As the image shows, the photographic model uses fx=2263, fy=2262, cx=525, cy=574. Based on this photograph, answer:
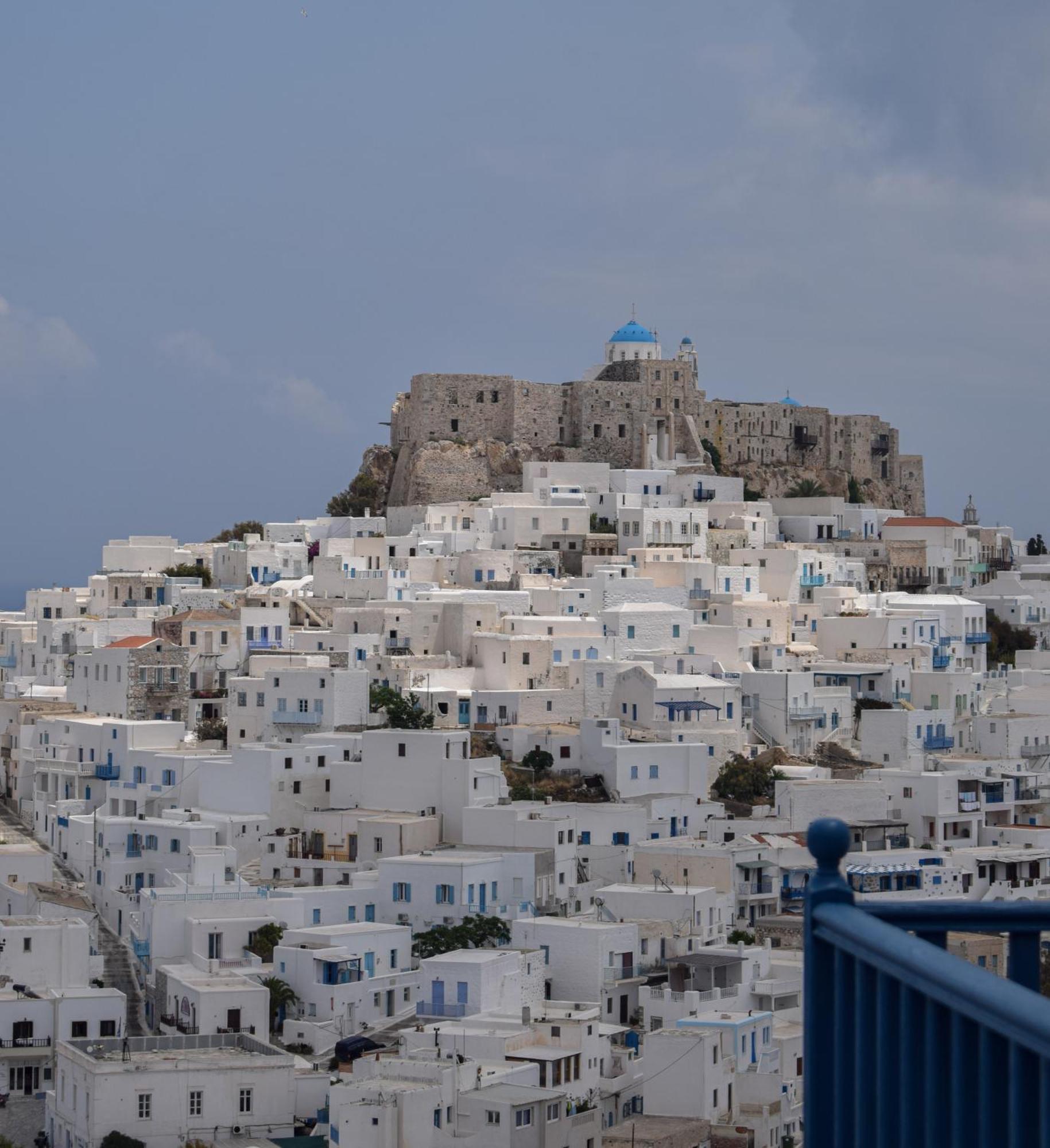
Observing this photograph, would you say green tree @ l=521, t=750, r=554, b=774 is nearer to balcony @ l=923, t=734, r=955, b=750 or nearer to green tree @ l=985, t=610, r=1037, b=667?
balcony @ l=923, t=734, r=955, b=750

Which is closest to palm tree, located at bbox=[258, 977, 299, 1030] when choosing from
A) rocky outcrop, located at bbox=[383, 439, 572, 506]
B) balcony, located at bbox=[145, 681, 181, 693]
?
balcony, located at bbox=[145, 681, 181, 693]

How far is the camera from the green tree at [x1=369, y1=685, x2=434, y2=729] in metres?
34.3

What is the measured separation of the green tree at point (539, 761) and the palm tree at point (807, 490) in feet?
66.9

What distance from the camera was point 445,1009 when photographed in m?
24.7

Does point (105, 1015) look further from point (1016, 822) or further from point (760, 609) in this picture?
point (760, 609)

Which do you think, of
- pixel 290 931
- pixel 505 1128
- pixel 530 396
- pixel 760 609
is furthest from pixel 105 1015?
pixel 530 396

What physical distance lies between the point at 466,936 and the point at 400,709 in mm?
7770

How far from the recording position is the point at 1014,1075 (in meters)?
2.44

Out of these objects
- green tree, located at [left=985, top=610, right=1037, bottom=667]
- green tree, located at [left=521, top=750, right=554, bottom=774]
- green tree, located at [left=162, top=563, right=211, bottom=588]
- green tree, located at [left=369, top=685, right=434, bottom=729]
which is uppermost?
green tree, located at [left=162, top=563, right=211, bottom=588]

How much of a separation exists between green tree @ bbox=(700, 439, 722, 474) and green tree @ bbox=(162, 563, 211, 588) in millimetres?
12794

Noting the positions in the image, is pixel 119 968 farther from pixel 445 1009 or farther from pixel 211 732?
pixel 211 732

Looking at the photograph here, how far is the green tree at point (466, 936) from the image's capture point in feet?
88.1

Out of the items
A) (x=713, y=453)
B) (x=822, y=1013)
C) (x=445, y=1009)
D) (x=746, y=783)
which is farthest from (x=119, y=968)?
(x=713, y=453)

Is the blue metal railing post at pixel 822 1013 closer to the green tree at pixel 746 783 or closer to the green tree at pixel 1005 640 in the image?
the green tree at pixel 746 783
